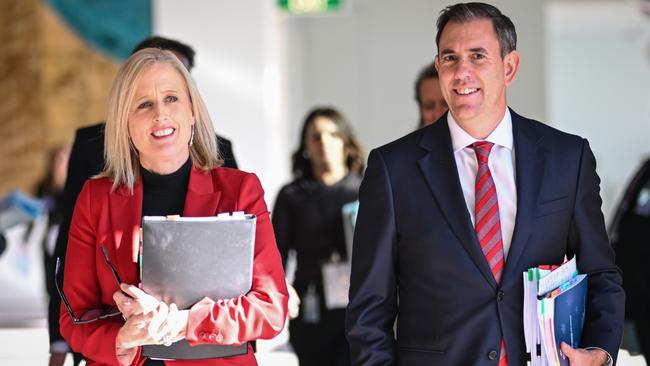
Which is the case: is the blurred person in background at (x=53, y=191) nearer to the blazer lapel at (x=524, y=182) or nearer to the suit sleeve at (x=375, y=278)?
the suit sleeve at (x=375, y=278)

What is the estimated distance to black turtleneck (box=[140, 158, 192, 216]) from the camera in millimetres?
2875

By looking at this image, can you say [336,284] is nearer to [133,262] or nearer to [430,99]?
[430,99]

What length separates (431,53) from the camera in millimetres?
12016

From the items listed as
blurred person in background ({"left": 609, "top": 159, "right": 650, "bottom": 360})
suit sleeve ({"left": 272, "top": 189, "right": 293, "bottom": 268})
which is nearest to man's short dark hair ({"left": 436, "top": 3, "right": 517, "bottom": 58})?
blurred person in background ({"left": 609, "top": 159, "right": 650, "bottom": 360})

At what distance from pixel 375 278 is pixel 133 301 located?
0.61 m

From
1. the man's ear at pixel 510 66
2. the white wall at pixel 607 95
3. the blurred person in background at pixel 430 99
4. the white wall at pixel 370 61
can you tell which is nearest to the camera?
the man's ear at pixel 510 66

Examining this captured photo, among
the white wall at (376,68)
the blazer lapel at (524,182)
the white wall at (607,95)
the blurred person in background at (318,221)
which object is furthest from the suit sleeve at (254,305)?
the white wall at (607,95)

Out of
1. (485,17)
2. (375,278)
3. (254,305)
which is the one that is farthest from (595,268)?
(254,305)

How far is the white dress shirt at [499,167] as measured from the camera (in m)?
2.82

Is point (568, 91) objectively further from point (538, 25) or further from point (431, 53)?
point (538, 25)

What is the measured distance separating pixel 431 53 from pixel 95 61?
12.2ft

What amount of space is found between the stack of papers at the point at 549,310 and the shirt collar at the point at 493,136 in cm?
35

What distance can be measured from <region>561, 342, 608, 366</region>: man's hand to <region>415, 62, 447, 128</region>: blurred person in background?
1.77 meters

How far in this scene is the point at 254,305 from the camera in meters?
2.68
